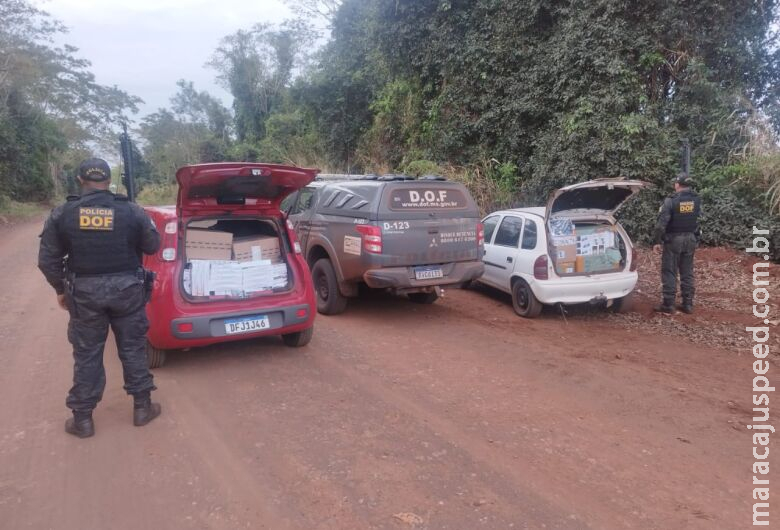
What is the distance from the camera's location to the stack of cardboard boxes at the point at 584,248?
678cm

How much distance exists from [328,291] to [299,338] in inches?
61.1

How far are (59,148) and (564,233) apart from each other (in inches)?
1393

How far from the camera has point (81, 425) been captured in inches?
142

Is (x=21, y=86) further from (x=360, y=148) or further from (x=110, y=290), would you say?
(x=110, y=290)

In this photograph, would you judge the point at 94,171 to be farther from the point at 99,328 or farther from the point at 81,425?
the point at 81,425

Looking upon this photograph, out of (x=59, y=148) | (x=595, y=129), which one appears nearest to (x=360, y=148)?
(x=595, y=129)

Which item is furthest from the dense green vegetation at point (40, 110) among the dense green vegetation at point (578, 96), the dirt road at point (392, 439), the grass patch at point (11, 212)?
the dirt road at point (392, 439)

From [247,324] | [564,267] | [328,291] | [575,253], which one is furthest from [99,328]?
[575,253]

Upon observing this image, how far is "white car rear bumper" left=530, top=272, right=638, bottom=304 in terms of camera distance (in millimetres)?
6648

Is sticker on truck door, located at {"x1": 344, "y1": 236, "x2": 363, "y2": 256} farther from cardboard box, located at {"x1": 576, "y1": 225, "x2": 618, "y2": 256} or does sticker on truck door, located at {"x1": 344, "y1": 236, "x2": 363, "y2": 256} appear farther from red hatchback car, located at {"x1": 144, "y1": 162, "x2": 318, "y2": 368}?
cardboard box, located at {"x1": 576, "y1": 225, "x2": 618, "y2": 256}

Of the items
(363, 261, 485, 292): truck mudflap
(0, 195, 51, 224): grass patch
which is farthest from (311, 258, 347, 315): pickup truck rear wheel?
(0, 195, 51, 224): grass patch

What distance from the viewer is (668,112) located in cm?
1159

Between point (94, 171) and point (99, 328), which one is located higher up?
point (94, 171)

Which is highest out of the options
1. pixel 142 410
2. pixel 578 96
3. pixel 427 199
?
pixel 578 96
